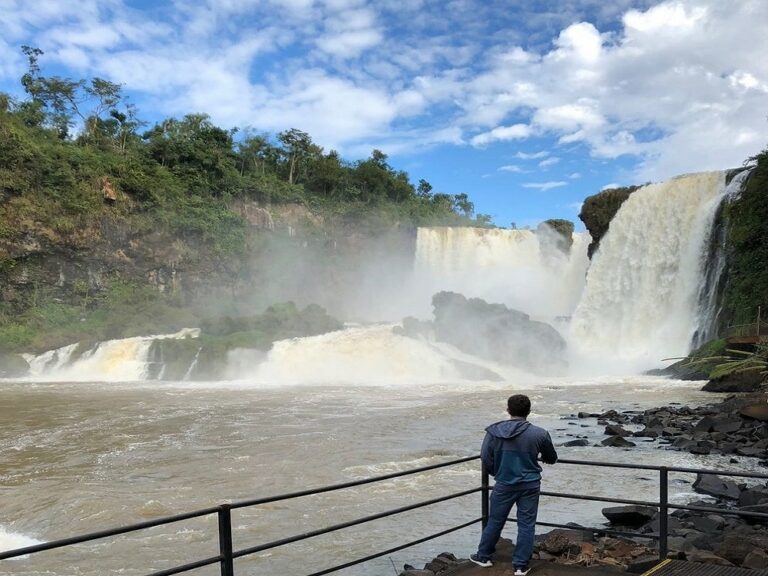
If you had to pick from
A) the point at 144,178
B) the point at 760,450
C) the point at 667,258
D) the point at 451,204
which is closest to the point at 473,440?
the point at 760,450

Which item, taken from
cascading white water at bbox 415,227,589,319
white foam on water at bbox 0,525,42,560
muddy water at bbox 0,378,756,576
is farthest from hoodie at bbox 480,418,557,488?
cascading white water at bbox 415,227,589,319

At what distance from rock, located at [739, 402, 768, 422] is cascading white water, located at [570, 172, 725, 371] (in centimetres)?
1590

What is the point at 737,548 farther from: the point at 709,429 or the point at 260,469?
the point at 709,429

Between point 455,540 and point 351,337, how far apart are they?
80.0 ft

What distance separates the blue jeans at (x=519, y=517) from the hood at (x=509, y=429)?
392 millimetres

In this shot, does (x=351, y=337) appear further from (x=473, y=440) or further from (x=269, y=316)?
(x=473, y=440)

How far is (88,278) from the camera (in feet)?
133

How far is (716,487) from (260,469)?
7494 mm

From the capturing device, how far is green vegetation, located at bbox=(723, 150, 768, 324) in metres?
24.5

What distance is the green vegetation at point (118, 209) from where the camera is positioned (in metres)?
37.8

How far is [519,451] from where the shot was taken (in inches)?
183

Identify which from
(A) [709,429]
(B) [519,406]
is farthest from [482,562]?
(A) [709,429]

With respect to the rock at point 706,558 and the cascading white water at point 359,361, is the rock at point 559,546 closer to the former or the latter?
the rock at point 706,558

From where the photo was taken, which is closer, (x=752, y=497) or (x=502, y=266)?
(x=752, y=497)
